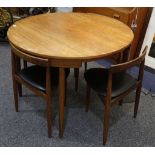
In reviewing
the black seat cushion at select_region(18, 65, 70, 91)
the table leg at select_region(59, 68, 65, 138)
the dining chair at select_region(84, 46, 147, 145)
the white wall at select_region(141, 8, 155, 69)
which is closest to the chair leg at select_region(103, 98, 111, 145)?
the dining chair at select_region(84, 46, 147, 145)

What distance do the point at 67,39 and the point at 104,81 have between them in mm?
426

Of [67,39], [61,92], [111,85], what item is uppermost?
[67,39]

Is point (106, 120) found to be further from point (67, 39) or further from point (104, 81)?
point (67, 39)

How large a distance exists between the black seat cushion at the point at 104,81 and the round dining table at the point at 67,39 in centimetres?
26

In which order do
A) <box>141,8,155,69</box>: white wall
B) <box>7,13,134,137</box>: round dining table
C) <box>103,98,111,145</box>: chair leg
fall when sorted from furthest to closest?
<box>141,8,155,69</box>: white wall
<box>103,98,111,145</box>: chair leg
<box>7,13,134,137</box>: round dining table

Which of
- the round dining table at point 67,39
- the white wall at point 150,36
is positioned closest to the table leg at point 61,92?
the round dining table at point 67,39

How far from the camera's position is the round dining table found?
57.5 inches

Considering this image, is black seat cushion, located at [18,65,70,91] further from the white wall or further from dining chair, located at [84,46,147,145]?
the white wall

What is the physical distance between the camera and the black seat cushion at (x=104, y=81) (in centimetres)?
162

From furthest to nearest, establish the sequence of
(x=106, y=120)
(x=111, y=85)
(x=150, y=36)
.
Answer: (x=150, y=36)
(x=106, y=120)
(x=111, y=85)

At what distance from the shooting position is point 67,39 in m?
Result: 1.66

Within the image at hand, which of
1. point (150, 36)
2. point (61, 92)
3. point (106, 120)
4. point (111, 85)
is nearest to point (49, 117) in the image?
point (61, 92)
